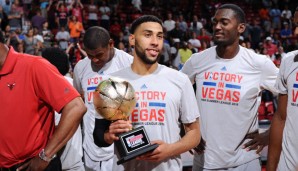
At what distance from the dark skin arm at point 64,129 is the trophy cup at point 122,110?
0.21 m

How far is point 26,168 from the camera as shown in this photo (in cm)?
318

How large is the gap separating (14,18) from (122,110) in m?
14.2

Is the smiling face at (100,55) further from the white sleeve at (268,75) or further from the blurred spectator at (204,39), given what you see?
the blurred spectator at (204,39)

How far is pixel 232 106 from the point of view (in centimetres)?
400

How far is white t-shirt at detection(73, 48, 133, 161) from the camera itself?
187 inches

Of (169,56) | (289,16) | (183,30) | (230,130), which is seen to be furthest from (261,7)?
(230,130)

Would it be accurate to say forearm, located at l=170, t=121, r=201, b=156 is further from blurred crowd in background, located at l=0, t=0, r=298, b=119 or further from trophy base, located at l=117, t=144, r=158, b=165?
blurred crowd in background, located at l=0, t=0, r=298, b=119

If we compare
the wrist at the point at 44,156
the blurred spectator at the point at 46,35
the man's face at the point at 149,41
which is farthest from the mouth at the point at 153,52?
the blurred spectator at the point at 46,35

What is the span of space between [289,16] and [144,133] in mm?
21159

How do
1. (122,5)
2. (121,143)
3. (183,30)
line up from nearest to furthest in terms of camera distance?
(121,143)
(183,30)
(122,5)

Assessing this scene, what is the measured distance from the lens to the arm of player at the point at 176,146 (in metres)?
2.96

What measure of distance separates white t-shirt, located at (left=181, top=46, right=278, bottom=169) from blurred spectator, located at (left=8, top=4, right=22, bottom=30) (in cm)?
1296

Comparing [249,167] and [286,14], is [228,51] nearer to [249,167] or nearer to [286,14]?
[249,167]

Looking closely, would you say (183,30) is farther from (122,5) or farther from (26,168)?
(26,168)
